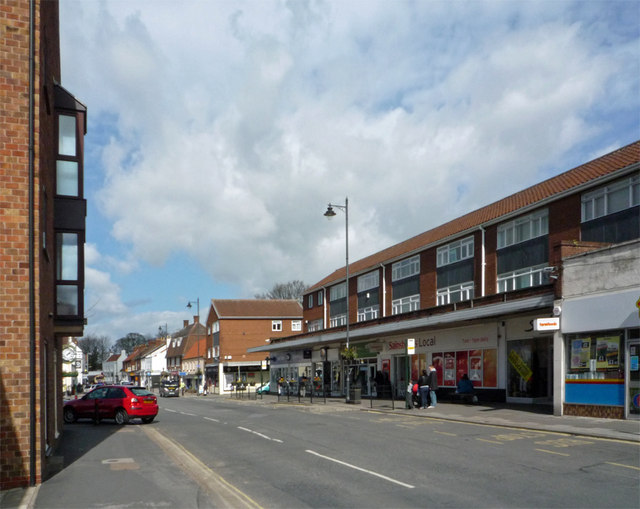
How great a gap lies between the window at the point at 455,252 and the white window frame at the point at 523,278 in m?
3.01

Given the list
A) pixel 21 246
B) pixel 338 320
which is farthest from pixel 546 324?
pixel 338 320

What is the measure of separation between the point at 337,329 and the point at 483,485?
113ft

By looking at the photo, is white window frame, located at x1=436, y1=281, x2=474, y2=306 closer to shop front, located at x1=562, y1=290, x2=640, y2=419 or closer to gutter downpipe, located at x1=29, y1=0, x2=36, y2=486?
shop front, located at x1=562, y1=290, x2=640, y2=419

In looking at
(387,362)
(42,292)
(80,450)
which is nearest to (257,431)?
(80,450)

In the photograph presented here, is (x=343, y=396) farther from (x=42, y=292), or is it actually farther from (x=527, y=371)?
(x=42, y=292)

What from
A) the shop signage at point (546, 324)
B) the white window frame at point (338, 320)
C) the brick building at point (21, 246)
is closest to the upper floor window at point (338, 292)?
the white window frame at point (338, 320)

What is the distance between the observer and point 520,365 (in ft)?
89.2

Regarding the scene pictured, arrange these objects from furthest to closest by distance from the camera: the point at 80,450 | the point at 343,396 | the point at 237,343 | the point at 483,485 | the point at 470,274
→ the point at 237,343 < the point at 343,396 < the point at 470,274 < the point at 80,450 < the point at 483,485

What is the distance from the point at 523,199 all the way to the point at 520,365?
9319 mm

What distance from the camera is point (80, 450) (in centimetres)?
1548

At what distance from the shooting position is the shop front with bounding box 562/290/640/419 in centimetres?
1878

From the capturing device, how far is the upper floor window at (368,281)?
45.6 metres

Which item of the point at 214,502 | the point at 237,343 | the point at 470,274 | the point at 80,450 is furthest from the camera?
the point at 237,343

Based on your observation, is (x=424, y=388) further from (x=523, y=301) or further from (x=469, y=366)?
(x=523, y=301)
